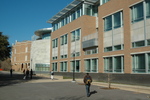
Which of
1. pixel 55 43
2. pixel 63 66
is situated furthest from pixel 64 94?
pixel 55 43

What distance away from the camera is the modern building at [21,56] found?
2960 inches

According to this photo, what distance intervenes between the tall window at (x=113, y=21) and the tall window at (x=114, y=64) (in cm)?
462

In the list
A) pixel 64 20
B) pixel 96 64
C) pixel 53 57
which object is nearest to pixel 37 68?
pixel 53 57

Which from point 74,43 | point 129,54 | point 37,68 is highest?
point 74,43

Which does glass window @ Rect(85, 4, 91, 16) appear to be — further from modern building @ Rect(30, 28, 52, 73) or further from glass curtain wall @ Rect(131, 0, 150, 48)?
modern building @ Rect(30, 28, 52, 73)

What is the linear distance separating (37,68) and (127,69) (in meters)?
41.1

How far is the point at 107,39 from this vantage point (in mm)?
27844

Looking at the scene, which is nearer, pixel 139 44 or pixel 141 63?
pixel 141 63

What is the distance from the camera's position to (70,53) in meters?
39.7

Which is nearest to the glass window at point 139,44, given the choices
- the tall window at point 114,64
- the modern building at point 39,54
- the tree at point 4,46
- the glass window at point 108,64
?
the tall window at point 114,64

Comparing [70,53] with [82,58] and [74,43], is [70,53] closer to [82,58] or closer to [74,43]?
[74,43]

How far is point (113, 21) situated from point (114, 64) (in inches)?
251

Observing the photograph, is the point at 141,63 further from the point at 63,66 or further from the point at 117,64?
the point at 63,66

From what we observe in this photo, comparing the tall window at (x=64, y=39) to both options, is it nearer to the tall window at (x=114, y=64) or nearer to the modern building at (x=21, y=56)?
the tall window at (x=114, y=64)
